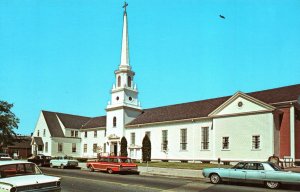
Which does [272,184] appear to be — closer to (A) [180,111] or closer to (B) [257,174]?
(B) [257,174]

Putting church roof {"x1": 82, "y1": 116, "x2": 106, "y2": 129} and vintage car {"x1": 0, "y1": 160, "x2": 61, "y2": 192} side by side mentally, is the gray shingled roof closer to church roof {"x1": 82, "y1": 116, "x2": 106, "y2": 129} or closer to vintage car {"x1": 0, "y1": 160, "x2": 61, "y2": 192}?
church roof {"x1": 82, "y1": 116, "x2": 106, "y2": 129}

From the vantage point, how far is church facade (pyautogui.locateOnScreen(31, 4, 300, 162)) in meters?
35.5

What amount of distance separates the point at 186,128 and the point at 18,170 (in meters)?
34.6

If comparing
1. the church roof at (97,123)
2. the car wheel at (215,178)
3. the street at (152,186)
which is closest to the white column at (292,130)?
the street at (152,186)

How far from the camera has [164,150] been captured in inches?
1876

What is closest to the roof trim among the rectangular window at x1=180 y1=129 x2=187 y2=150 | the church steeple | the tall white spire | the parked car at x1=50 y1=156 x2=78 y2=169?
the rectangular window at x1=180 y1=129 x2=187 y2=150

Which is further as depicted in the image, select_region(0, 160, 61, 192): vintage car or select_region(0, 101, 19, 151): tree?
select_region(0, 101, 19, 151): tree

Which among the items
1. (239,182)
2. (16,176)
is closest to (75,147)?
(239,182)

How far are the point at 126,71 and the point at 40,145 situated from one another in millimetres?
25704

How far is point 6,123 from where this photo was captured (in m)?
64.7

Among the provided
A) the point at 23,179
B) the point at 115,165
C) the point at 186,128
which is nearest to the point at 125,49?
the point at 186,128

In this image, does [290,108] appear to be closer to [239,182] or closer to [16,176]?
[239,182]

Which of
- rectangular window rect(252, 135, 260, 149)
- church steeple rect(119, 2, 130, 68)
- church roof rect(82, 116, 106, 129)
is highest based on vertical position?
church steeple rect(119, 2, 130, 68)

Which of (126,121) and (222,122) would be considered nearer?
(222,122)
